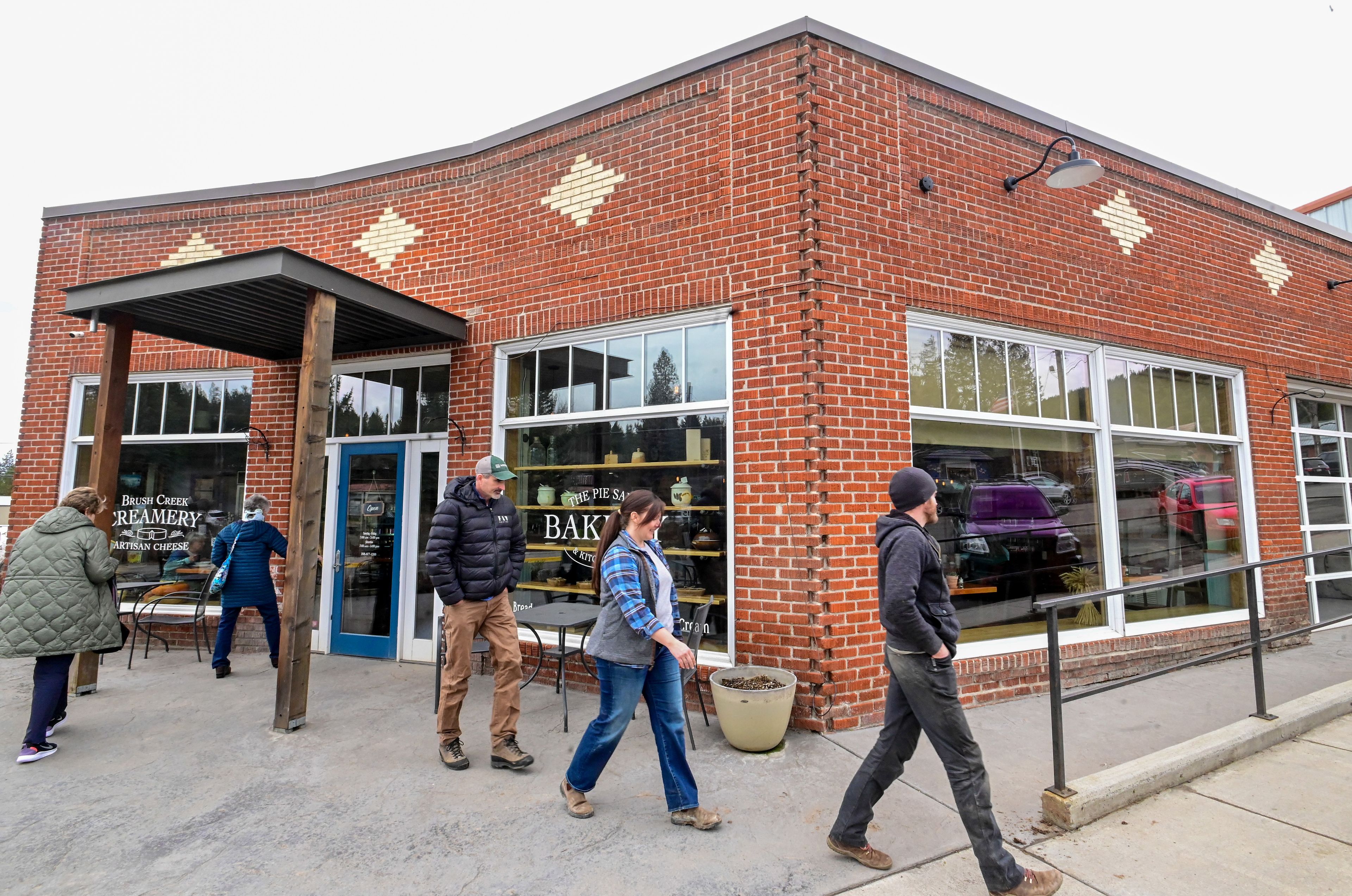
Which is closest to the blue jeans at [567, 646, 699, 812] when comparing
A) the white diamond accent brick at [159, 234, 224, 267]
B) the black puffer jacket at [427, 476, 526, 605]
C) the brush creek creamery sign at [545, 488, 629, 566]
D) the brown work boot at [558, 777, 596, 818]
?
the brown work boot at [558, 777, 596, 818]

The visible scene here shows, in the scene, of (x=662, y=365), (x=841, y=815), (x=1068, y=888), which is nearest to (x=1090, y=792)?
(x=1068, y=888)

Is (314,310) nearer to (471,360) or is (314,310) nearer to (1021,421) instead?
(471,360)

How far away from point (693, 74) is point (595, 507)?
3899 mm

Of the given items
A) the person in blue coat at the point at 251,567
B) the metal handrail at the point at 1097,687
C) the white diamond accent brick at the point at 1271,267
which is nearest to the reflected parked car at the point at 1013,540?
the metal handrail at the point at 1097,687

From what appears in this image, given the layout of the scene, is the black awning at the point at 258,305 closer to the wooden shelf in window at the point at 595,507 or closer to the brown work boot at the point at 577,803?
the wooden shelf in window at the point at 595,507

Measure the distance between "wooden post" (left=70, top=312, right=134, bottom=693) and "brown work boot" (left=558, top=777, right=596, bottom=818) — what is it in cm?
469

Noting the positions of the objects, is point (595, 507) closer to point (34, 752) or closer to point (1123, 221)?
point (34, 752)

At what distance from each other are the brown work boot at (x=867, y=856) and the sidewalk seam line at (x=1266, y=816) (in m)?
2.06

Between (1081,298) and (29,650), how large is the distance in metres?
8.88

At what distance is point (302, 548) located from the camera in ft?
16.3

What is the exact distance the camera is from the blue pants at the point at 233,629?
629 centimetres

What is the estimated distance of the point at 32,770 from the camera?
14.1 ft

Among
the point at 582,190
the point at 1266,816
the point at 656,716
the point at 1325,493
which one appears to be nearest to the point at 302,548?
the point at 656,716

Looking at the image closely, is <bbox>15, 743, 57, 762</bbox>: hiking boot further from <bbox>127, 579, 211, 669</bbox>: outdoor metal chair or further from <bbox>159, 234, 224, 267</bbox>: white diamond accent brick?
<bbox>159, 234, 224, 267</bbox>: white diamond accent brick
